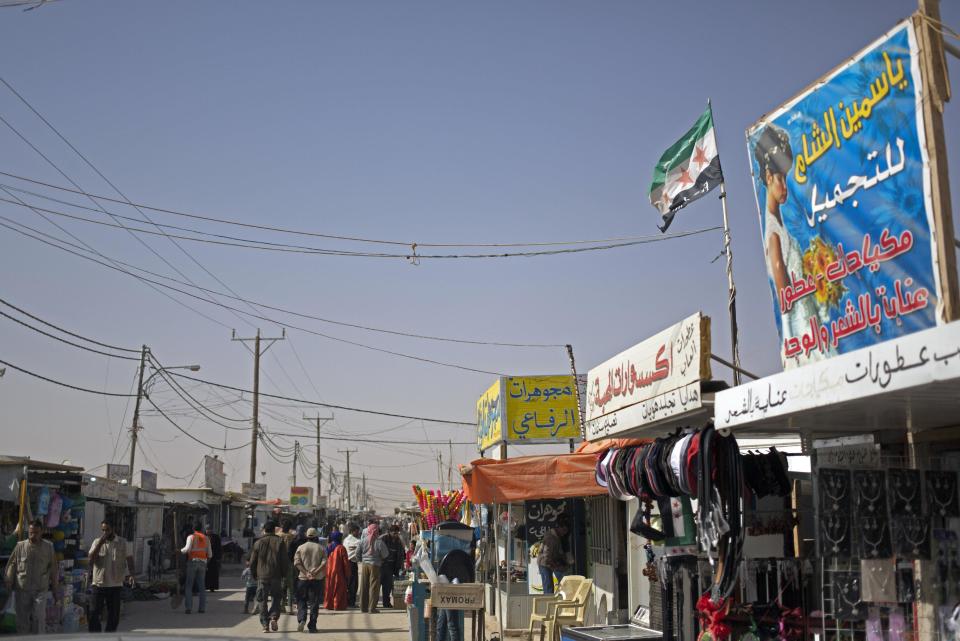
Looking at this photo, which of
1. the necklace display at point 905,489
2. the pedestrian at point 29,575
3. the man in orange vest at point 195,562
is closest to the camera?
the necklace display at point 905,489

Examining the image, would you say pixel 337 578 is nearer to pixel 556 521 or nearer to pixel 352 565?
pixel 352 565

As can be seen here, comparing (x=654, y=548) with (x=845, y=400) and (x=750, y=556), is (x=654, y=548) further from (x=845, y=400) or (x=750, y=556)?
(x=845, y=400)

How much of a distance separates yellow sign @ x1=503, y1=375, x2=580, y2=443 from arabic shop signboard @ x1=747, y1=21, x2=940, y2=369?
13.0 m

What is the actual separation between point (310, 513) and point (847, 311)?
5268cm

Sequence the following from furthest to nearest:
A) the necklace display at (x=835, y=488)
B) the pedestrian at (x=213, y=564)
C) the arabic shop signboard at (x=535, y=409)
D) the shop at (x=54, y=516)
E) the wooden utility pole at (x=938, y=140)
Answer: the pedestrian at (x=213, y=564) < the arabic shop signboard at (x=535, y=409) < the shop at (x=54, y=516) < the necklace display at (x=835, y=488) < the wooden utility pole at (x=938, y=140)

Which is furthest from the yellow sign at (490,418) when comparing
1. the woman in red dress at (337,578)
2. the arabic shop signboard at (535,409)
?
the woman in red dress at (337,578)

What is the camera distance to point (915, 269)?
606cm

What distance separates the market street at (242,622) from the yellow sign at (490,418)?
14.2ft

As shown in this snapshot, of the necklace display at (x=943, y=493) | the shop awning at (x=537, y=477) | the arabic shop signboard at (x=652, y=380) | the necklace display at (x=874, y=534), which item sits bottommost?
the necklace display at (x=874, y=534)

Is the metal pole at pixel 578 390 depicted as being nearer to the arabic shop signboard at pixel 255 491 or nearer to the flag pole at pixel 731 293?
the flag pole at pixel 731 293

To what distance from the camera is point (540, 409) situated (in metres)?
20.8

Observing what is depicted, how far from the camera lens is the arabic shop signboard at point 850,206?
6078 millimetres

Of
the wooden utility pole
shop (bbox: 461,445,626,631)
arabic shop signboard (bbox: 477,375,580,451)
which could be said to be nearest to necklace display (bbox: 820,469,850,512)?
the wooden utility pole

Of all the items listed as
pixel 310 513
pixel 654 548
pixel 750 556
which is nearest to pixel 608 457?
pixel 654 548
